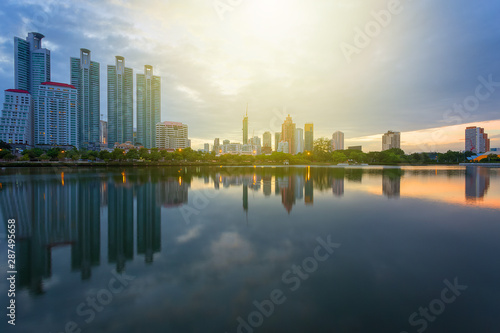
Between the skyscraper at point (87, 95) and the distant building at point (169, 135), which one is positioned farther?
the distant building at point (169, 135)

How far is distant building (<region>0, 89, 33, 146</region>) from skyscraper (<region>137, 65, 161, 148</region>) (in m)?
60.6

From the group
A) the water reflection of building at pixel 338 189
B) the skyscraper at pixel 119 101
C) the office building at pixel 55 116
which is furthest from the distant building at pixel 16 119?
the water reflection of building at pixel 338 189

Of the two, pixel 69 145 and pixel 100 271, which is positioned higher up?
pixel 69 145

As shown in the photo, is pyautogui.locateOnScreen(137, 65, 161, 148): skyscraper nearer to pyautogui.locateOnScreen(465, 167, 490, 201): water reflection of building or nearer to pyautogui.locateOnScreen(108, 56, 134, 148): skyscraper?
pyautogui.locateOnScreen(108, 56, 134, 148): skyscraper

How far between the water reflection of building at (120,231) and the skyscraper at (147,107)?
530 ft

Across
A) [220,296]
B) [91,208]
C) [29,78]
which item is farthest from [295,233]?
[29,78]

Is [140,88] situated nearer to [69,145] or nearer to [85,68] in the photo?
[85,68]

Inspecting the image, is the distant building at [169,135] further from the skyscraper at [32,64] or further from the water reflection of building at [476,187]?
the water reflection of building at [476,187]

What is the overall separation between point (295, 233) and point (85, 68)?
573 feet

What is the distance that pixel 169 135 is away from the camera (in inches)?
6634

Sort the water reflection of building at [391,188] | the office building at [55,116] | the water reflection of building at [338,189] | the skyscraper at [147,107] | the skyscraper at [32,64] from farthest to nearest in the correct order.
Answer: the skyscraper at [147,107], the skyscraper at [32,64], the office building at [55,116], the water reflection of building at [391,188], the water reflection of building at [338,189]

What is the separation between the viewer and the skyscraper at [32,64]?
125 m

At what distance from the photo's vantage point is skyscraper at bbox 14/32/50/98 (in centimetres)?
12481

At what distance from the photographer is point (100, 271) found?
6191 millimetres
